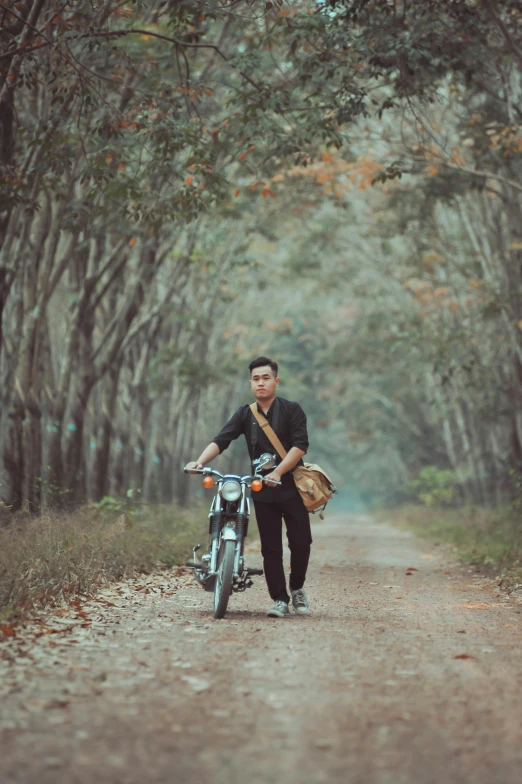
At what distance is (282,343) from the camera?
166 ft

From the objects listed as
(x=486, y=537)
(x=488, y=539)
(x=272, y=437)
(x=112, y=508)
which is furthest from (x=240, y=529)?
(x=486, y=537)

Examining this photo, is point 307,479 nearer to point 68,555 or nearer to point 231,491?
point 231,491

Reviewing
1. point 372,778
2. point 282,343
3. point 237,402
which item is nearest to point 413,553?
point 372,778

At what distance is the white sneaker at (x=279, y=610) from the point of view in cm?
860

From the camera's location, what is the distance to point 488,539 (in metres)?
17.5

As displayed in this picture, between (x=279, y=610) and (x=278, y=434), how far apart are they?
1480 millimetres

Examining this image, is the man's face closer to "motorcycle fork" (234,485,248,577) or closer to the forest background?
"motorcycle fork" (234,485,248,577)

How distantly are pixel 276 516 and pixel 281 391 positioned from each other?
36251 mm

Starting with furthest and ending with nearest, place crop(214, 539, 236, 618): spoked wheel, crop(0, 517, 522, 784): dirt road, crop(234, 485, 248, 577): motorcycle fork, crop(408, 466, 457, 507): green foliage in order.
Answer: crop(408, 466, 457, 507): green foliage
crop(234, 485, 248, 577): motorcycle fork
crop(214, 539, 236, 618): spoked wheel
crop(0, 517, 522, 784): dirt road

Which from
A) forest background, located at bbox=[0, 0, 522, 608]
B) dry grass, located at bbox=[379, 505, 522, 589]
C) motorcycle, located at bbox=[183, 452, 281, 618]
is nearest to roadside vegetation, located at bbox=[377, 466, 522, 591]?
dry grass, located at bbox=[379, 505, 522, 589]

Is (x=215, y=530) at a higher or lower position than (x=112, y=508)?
higher

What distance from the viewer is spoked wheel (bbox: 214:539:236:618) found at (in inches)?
323

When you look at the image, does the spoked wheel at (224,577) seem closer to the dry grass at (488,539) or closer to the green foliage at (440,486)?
the dry grass at (488,539)

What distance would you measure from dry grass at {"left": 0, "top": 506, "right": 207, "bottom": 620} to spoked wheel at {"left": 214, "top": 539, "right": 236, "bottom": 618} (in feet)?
4.63
